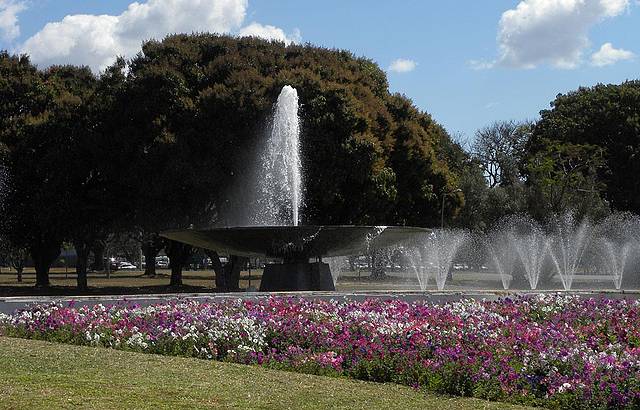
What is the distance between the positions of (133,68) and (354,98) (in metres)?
7.97

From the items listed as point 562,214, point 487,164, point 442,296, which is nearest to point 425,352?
point 442,296

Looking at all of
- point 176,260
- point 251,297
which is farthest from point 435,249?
Answer: point 251,297

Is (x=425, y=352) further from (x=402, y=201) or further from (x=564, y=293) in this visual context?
(x=402, y=201)

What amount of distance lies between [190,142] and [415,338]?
803 inches

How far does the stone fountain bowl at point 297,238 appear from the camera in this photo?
16328mm

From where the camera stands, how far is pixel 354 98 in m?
29.6

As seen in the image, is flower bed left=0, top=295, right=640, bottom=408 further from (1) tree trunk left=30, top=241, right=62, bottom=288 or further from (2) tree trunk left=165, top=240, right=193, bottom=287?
(2) tree trunk left=165, top=240, right=193, bottom=287

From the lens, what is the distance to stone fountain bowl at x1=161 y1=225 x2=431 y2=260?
16.3 meters

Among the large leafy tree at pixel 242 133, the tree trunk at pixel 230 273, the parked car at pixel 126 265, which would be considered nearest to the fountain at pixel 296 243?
the large leafy tree at pixel 242 133

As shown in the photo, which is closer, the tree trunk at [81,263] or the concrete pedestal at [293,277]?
the concrete pedestal at [293,277]

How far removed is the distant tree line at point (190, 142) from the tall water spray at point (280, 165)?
45cm

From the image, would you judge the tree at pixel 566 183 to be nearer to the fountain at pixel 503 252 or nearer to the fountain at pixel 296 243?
the fountain at pixel 503 252

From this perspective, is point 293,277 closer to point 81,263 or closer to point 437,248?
point 81,263

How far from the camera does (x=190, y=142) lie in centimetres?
2877
